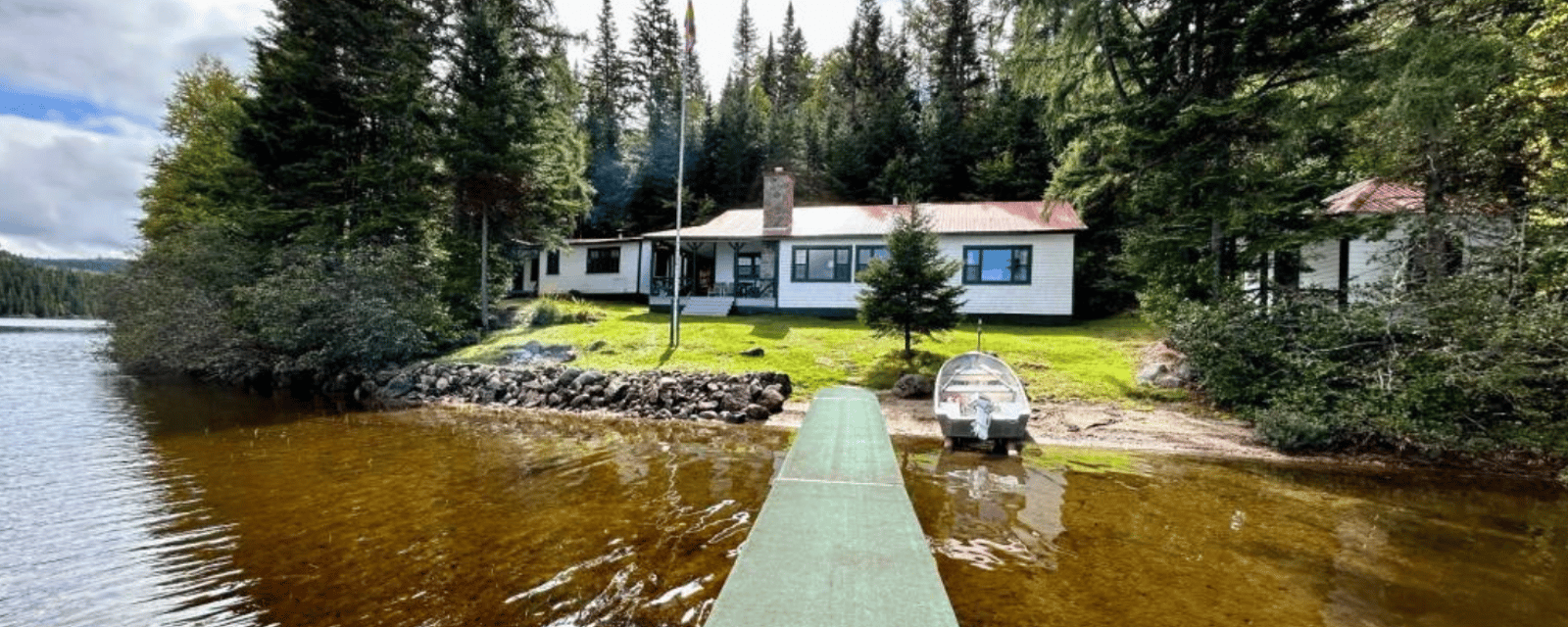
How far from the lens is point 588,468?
30.0 ft

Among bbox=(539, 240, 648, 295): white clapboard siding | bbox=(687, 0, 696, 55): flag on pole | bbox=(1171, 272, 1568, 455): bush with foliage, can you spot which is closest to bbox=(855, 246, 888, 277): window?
bbox=(687, 0, 696, 55): flag on pole

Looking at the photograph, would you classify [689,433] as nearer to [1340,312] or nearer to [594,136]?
[1340,312]

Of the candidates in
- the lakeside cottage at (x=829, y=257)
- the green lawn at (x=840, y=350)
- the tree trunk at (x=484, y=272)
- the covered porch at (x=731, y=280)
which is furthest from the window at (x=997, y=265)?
the tree trunk at (x=484, y=272)

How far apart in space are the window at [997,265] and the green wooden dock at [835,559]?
17.4 metres

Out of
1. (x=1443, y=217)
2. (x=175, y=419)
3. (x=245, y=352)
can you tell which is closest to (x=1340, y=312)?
(x=1443, y=217)

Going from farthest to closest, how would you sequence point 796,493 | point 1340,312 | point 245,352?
point 245,352
point 1340,312
point 796,493

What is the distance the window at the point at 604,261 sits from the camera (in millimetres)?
31234

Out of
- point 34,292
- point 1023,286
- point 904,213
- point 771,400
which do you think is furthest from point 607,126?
point 34,292

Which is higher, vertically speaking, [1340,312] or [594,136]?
[594,136]

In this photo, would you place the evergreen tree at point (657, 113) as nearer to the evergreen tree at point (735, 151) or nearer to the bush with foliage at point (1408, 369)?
the evergreen tree at point (735, 151)

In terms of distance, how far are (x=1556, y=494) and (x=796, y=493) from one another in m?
10.6

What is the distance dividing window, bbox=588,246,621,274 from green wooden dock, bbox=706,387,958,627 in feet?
85.3

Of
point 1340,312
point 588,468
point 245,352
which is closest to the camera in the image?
point 588,468

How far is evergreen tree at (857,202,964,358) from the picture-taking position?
1605 centimetres
